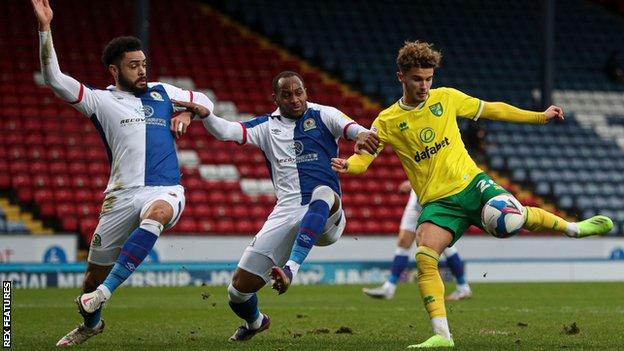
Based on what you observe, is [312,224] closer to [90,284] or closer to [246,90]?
[90,284]

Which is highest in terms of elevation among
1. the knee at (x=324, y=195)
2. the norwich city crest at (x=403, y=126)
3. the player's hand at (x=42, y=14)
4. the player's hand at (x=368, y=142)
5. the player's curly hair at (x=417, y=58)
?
the player's hand at (x=42, y=14)

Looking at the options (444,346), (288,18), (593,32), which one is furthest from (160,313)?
(593,32)

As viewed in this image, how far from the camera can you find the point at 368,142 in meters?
8.82

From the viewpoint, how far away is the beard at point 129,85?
9.29m

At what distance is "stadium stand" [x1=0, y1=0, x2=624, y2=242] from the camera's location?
22.7 m

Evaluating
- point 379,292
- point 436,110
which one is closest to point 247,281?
point 436,110

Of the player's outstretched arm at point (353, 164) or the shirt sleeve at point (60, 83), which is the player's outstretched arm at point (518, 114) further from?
the shirt sleeve at point (60, 83)

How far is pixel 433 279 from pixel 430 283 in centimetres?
4

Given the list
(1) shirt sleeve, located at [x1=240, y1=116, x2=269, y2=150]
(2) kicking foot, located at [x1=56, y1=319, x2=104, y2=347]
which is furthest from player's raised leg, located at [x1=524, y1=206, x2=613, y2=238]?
(2) kicking foot, located at [x1=56, y1=319, x2=104, y2=347]

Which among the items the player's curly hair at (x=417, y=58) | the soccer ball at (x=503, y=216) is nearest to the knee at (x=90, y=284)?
the player's curly hair at (x=417, y=58)

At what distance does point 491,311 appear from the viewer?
13.2 metres

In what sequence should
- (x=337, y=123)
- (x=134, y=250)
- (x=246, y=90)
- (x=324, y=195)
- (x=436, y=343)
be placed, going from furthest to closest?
1. (x=246, y=90)
2. (x=337, y=123)
3. (x=324, y=195)
4. (x=134, y=250)
5. (x=436, y=343)

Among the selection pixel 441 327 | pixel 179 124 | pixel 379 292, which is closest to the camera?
pixel 441 327

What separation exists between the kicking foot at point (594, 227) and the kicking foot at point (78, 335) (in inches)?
143
